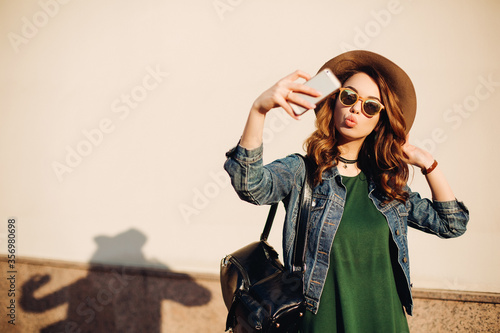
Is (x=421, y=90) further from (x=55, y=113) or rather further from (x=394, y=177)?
(x=55, y=113)

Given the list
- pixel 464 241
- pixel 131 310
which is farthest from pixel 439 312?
pixel 131 310

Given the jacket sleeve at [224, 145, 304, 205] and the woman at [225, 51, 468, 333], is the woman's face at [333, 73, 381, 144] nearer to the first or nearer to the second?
the woman at [225, 51, 468, 333]

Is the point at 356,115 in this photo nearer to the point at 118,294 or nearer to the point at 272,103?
the point at 272,103

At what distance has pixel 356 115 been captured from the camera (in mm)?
1124

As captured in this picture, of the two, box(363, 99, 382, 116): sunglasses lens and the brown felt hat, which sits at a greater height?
the brown felt hat

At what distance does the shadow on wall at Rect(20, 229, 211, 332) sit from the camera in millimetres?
2650

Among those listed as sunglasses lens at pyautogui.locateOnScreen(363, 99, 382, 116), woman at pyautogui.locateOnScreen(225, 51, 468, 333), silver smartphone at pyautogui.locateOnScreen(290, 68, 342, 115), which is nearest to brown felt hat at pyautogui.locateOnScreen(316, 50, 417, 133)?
woman at pyautogui.locateOnScreen(225, 51, 468, 333)

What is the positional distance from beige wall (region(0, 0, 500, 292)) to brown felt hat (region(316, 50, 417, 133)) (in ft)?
4.23

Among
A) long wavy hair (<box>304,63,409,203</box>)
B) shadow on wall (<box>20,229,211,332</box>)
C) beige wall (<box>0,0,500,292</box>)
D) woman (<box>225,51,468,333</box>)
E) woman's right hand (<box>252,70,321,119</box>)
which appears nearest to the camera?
woman's right hand (<box>252,70,321,119</box>)

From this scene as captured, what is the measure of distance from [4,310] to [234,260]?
3.57 meters

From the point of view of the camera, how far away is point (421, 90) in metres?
2.49

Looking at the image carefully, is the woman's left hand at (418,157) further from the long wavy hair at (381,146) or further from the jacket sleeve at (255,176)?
the jacket sleeve at (255,176)

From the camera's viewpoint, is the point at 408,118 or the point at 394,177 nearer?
the point at 394,177

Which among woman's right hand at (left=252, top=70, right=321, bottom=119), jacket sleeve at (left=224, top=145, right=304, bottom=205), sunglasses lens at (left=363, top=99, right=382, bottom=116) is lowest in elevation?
jacket sleeve at (left=224, top=145, right=304, bottom=205)
